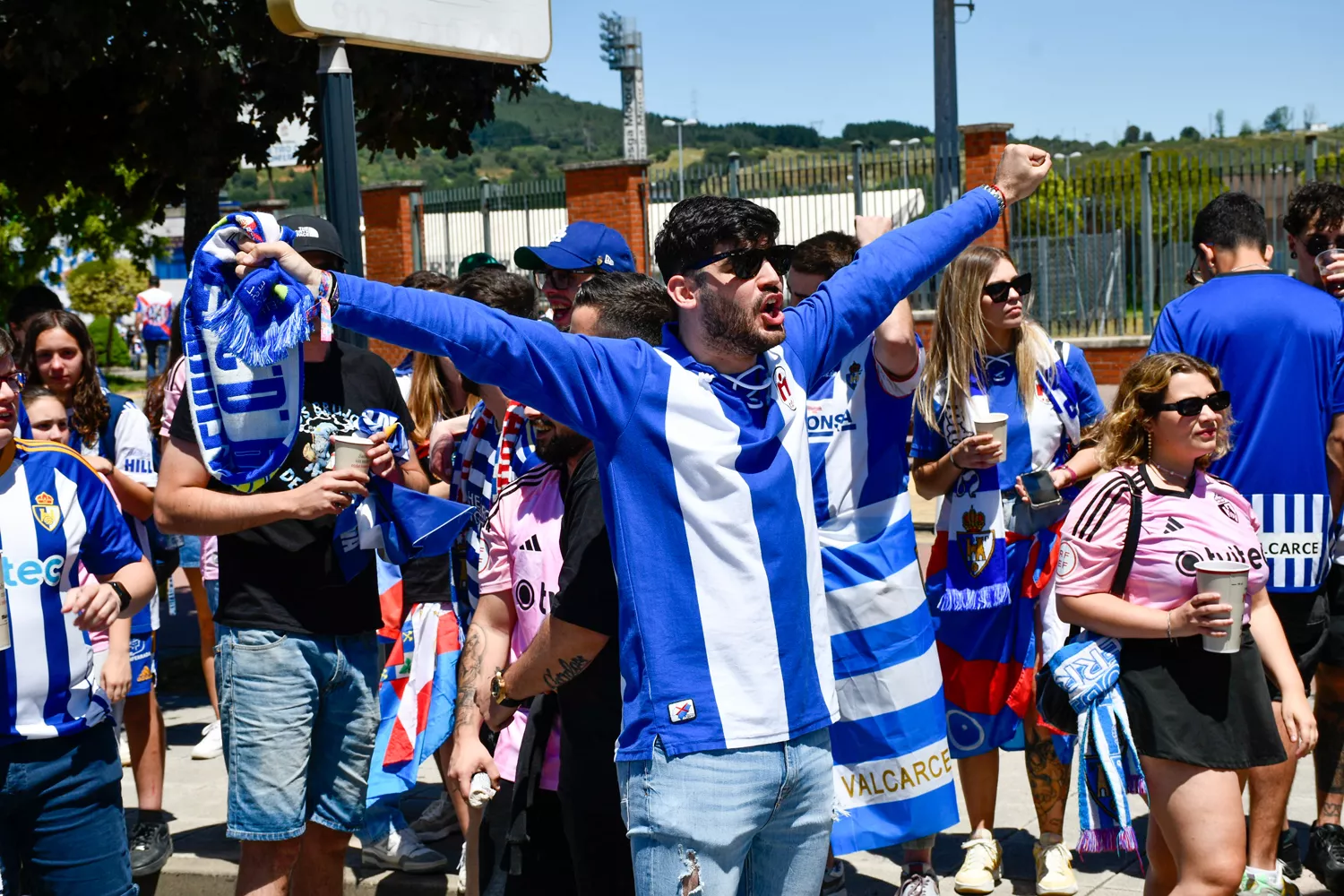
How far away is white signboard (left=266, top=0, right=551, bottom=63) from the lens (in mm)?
4586

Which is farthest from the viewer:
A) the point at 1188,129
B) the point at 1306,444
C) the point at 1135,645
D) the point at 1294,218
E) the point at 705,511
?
the point at 1188,129

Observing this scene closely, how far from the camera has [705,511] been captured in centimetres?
284

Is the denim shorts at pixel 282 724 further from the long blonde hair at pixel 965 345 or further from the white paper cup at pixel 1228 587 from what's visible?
the white paper cup at pixel 1228 587

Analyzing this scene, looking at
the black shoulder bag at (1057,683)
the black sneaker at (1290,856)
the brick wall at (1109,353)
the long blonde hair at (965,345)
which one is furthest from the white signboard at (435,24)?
the brick wall at (1109,353)

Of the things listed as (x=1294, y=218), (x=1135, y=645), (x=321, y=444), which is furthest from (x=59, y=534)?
(x=1294, y=218)

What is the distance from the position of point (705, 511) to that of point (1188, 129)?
12759 cm

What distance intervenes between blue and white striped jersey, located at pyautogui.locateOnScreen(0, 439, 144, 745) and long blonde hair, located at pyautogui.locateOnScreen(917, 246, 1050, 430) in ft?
8.94

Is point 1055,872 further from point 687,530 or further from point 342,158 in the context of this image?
point 342,158

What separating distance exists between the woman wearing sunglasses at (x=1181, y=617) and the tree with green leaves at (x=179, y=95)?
201 inches

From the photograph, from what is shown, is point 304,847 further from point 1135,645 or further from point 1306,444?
point 1306,444

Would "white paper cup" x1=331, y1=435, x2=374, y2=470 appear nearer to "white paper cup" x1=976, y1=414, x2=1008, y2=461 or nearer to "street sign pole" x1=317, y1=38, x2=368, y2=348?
"street sign pole" x1=317, y1=38, x2=368, y2=348

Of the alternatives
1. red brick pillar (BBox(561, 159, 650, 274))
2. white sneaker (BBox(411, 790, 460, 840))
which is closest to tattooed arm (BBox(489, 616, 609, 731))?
white sneaker (BBox(411, 790, 460, 840))

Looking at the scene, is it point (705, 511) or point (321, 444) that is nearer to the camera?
point (705, 511)

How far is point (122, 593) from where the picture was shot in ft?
13.0
